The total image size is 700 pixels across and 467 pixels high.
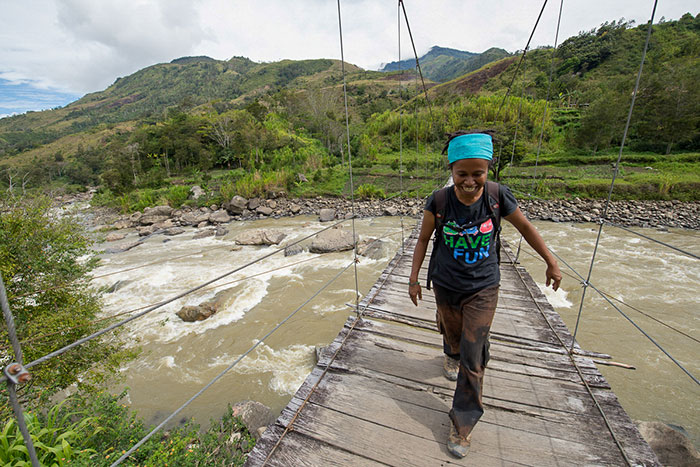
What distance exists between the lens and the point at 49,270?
11.4ft

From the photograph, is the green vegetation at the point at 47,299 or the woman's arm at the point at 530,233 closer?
the woman's arm at the point at 530,233

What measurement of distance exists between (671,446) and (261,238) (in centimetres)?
827

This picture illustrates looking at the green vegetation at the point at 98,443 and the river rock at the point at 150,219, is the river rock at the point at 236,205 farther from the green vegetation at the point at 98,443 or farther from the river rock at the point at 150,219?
the green vegetation at the point at 98,443

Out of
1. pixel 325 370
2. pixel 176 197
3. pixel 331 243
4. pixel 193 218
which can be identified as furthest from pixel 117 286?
pixel 176 197

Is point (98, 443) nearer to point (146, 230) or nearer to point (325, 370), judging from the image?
point (325, 370)

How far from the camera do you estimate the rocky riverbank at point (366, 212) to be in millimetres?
9405

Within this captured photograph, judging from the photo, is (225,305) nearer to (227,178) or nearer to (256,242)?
(256,242)

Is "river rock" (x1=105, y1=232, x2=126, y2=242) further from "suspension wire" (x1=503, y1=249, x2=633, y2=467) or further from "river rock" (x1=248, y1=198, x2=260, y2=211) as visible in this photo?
"suspension wire" (x1=503, y1=249, x2=633, y2=467)

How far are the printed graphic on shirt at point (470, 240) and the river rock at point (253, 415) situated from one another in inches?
101

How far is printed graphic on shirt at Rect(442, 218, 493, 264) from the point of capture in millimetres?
1250

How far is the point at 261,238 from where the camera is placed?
27.8 ft

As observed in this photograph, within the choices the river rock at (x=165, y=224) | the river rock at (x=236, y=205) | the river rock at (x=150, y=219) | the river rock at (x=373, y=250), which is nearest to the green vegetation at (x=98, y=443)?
the river rock at (x=373, y=250)

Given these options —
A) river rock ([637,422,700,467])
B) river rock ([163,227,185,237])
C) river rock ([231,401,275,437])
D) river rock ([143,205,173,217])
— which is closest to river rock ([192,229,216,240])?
river rock ([163,227,185,237])

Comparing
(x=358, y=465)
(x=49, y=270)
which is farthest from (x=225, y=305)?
(x=358, y=465)
